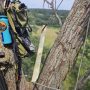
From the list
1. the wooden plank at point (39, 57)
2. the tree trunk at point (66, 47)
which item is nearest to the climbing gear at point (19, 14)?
the wooden plank at point (39, 57)

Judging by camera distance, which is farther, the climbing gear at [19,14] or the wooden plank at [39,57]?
the wooden plank at [39,57]

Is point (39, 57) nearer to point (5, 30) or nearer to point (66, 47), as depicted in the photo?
point (66, 47)

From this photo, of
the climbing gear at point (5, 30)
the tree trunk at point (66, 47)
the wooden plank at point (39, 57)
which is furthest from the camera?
the wooden plank at point (39, 57)

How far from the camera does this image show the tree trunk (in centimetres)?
367

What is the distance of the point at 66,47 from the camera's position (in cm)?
374

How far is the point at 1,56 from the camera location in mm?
3480

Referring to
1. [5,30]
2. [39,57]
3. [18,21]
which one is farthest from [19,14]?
[39,57]

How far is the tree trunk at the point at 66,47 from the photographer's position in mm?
3674

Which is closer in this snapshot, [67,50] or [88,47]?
[67,50]

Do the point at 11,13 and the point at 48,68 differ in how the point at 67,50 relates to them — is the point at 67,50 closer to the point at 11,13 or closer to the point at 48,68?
the point at 48,68

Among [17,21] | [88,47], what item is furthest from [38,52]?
→ [88,47]

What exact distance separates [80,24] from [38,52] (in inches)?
19.9

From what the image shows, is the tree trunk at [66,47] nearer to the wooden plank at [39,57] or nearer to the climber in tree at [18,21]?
the wooden plank at [39,57]

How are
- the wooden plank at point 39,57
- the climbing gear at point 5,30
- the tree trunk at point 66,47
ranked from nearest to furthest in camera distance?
the climbing gear at point 5,30
the tree trunk at point 66,47
the wooden plank at point 39,57
